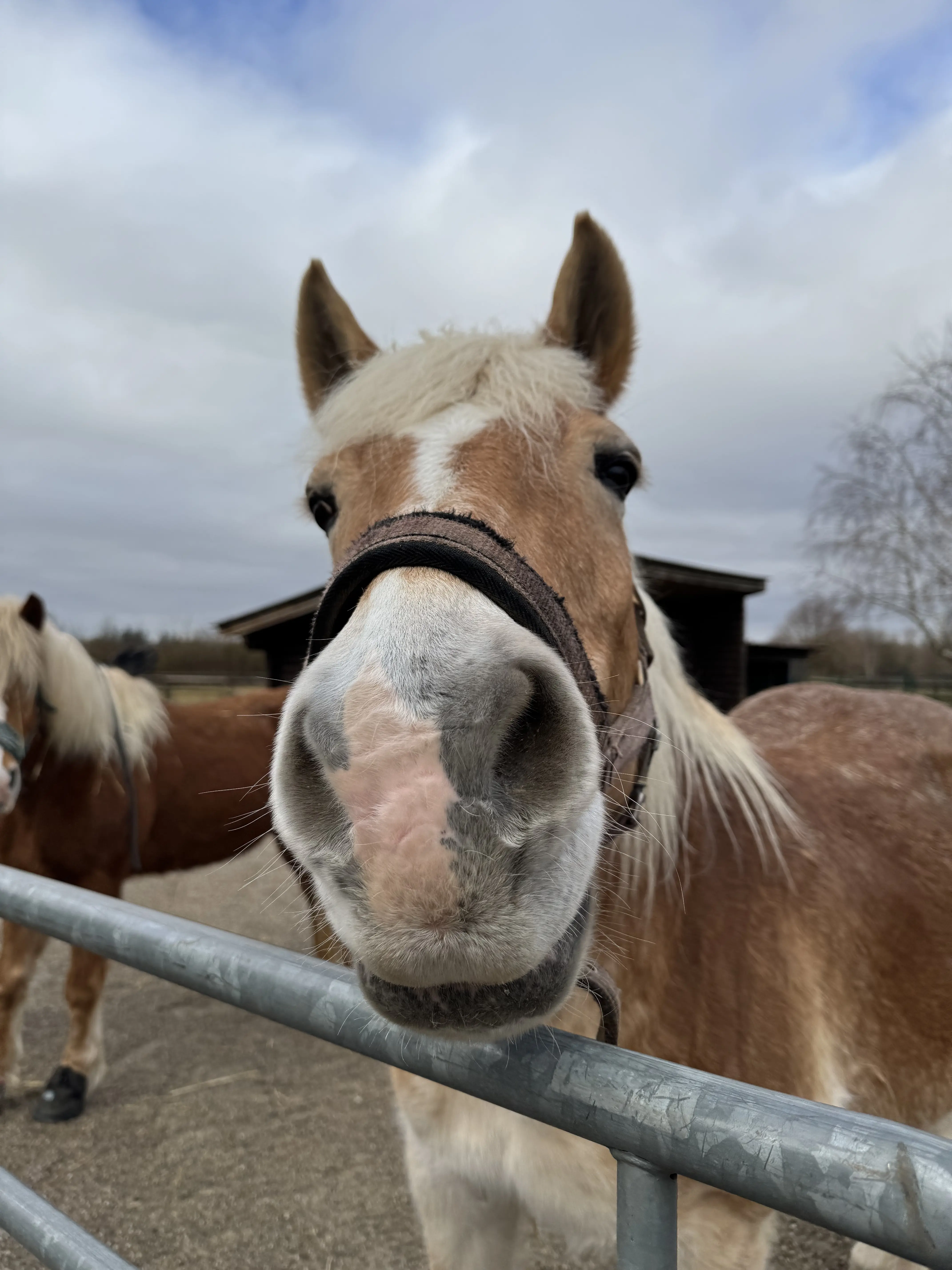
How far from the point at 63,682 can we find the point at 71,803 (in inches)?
24.9

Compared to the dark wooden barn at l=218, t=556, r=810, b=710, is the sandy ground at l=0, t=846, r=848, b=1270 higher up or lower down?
lower down

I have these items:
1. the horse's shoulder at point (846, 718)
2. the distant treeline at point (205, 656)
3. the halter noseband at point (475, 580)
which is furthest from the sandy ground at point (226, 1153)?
the distant treeline at point (205, 656)

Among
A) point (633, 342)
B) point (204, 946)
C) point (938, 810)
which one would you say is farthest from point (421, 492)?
point (938, 810)

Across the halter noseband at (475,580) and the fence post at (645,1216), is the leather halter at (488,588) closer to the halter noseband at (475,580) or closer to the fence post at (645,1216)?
the halter noseband at (475,580)

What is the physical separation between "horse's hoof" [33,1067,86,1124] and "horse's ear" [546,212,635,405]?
154 inches

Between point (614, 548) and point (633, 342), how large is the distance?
684mm

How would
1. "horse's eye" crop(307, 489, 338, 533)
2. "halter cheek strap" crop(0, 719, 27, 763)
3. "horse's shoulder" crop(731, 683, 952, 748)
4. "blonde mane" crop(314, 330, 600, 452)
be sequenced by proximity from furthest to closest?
"halter cheek strap" crop(0, 719, 27, 763) < "horse's shoulder" crop(731, 683, 952, 748) < "horse's eye" crop(307, 489, 338, 533) < "blonde mane" crop(314, 330, 600, 452)

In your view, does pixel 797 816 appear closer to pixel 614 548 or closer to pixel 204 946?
pixel 614 548

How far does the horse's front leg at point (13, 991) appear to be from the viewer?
3.80 m

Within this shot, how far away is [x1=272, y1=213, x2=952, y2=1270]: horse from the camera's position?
821 millimetres

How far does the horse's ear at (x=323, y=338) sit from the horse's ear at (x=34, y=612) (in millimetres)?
2490

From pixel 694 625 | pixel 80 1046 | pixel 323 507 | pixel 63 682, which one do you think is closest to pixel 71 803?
pixel 63 682

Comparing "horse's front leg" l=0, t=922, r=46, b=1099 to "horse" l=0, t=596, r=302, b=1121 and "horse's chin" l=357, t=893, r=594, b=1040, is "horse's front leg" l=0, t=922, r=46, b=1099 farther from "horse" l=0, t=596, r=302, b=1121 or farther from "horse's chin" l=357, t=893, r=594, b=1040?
"horse's chin" l=357, t=893, r=594, b=1040

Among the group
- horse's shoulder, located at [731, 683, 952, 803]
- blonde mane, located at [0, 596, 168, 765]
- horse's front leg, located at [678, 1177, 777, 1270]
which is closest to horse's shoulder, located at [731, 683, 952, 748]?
horse's shoulder, located at [731, 683, 952, 803]
